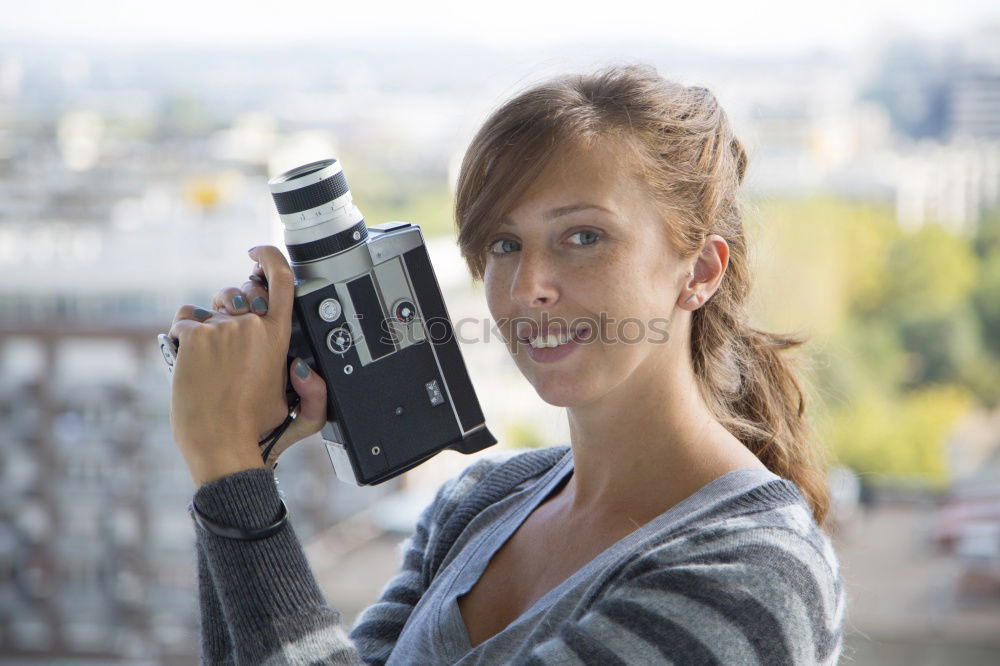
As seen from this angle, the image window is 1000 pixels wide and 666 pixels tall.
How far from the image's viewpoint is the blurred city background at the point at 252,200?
444cm

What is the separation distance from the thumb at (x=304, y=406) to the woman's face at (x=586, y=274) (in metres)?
0.20

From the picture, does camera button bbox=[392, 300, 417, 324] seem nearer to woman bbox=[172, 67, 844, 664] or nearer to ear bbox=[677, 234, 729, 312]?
woman bbox=[172, 67, 844, 664]

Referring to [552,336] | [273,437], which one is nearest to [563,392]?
[552,336]

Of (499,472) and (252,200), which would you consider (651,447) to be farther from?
(252,200)

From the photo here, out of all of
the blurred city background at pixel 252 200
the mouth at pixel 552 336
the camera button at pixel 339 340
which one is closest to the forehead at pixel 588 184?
the mouth at pixel 552 336

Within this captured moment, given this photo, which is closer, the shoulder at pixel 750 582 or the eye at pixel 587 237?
the shoulder at pixel 750 582

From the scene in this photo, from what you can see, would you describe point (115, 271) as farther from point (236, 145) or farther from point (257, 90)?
point (257, 90)

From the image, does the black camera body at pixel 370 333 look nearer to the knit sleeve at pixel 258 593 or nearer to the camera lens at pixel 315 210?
the camera lens at pixel 315 210

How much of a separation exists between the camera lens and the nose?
0.57 ft

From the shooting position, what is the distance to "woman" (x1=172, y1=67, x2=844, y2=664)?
72cm

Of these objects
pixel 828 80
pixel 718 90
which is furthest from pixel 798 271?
pixel 718 90

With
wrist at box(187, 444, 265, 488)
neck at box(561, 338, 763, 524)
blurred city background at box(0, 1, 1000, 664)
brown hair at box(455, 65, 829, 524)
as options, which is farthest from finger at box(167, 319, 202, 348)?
blurred city background at box(0, 1, 1000, 664)

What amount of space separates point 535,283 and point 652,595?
0.93 feet

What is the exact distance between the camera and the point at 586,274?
2.72ft
